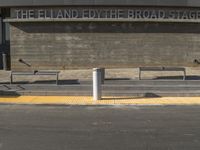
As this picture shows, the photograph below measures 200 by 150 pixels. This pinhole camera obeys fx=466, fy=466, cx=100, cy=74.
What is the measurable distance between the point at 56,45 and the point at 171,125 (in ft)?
45.9

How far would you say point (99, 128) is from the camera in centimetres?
1002

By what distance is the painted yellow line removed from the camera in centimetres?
1417

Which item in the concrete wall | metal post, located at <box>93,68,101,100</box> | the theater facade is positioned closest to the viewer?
metal post, located at <box>93,68,101,100</box>

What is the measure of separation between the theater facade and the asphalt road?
397 inches

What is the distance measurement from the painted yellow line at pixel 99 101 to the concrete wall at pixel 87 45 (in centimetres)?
843

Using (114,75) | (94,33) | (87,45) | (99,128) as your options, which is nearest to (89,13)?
(94,33)

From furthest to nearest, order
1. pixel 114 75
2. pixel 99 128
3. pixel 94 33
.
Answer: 1. pixel 94 33
2. pixel 114 75
3. pixel 99 128

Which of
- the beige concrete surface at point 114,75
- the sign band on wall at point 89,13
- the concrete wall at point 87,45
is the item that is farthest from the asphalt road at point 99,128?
the sign band on wall at point 89,13

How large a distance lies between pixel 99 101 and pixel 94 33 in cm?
967

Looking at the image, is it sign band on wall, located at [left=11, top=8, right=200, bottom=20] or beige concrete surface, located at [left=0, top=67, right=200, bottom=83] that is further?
sign band on wall, located at [left=11, top=8, right=200, bottom=20]

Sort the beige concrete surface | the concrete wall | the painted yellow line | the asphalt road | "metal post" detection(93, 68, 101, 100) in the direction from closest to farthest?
the asphalt road, the painted yellow line, "metal post" detection(93, 68, 101, 100), the beige concrete surface, the concrete wall

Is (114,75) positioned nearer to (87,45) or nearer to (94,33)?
(87,45)

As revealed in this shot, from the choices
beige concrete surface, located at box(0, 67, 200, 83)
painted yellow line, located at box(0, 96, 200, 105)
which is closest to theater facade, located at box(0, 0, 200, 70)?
beige concrete surface, located at box(0, 67, 200, 83)

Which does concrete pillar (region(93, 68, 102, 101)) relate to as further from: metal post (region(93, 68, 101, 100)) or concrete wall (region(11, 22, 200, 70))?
concrete wall (region(11, 22, 200, 70))
